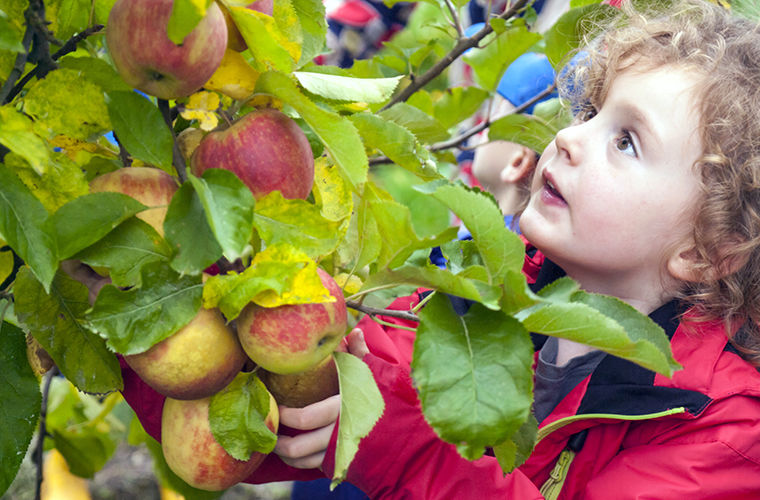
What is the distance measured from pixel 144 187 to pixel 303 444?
323 millimetres

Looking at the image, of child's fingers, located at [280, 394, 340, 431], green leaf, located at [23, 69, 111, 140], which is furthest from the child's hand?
green leaf, located at [23, 69, 111, 140]

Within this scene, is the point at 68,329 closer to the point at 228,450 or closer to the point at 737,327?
the point at 228,450

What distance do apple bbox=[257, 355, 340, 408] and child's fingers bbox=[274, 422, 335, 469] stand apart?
5 centimetres

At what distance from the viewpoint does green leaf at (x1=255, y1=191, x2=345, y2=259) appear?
0.60m

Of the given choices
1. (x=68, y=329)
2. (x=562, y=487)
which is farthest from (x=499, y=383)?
(x=562, y=487)

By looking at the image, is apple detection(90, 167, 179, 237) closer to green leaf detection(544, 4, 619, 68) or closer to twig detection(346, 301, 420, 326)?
twig detection(346, 301, 420, 326)

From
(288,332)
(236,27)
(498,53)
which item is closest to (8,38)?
(236,27)

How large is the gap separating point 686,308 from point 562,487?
1.11 feet

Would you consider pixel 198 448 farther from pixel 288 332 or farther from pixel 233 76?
pixel 233 76

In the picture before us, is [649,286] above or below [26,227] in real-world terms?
below

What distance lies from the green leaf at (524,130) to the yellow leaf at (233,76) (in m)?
0.67

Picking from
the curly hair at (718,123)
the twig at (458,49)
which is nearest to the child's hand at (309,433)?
the twig at (458,49)

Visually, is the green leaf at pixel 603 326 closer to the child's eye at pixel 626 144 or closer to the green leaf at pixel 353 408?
the green leaf at pixel 353 408

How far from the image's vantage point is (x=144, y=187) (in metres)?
0.61
